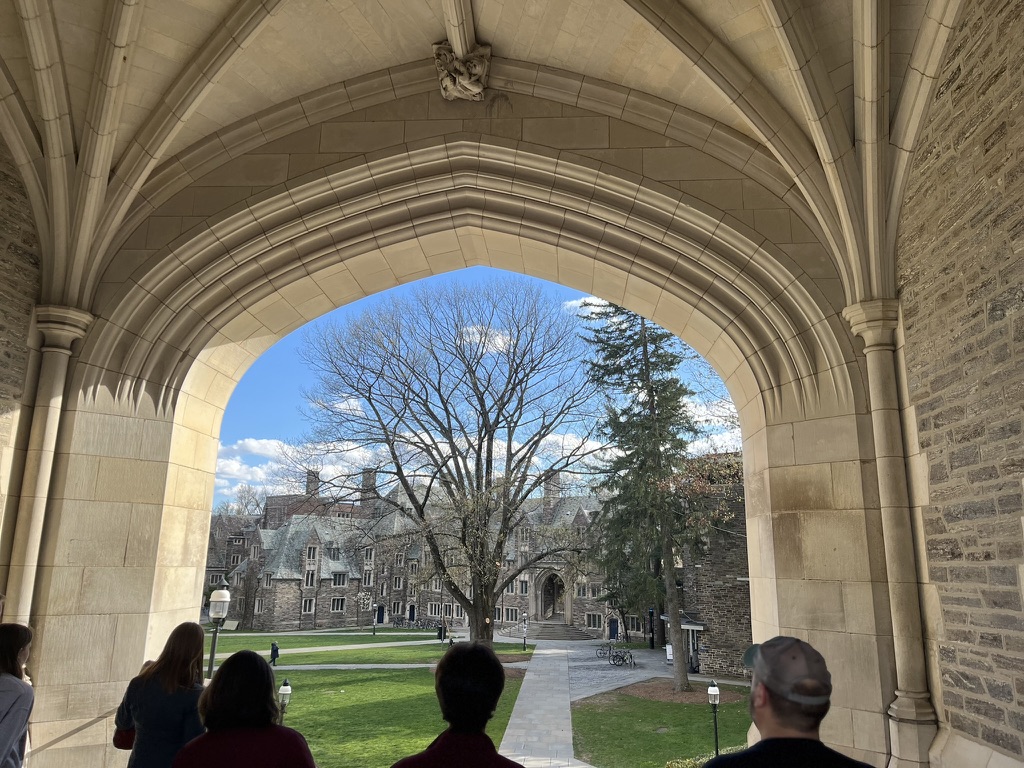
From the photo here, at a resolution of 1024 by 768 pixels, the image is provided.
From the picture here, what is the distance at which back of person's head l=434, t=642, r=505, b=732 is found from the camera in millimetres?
1400

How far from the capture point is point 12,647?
229cm

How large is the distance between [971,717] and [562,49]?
14.5ft

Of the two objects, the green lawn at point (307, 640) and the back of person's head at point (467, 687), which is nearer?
the back of person's head at point (467, 687)

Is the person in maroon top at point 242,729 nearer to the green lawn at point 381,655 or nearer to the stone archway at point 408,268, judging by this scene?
the stone archway at point 408,268

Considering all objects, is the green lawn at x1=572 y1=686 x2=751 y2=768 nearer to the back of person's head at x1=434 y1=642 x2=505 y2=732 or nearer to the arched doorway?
the back of person's head at x1=434 y1=642 x2=505 y2=732

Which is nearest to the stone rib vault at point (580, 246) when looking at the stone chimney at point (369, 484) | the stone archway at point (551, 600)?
the stone chimney at point (369, 484)

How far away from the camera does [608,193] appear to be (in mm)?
4836

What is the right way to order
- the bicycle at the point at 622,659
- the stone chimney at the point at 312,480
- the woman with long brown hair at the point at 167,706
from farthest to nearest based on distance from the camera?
the bicycle at the point at 622,659
the stone chimney at the point at 312,480
the woman with long brown hair at the point at 167,706

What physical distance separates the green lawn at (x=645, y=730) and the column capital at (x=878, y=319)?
25.6 ft

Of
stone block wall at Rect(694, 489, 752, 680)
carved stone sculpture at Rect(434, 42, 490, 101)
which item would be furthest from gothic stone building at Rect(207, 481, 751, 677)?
carved stone sculpture at Rect(434, 42, 490, 101)

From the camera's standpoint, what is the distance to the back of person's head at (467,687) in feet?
4.59

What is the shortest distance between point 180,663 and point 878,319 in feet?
12.7

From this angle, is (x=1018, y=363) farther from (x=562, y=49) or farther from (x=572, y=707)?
(x=572, y=707)

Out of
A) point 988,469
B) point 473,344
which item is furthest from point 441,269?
point 473,344
